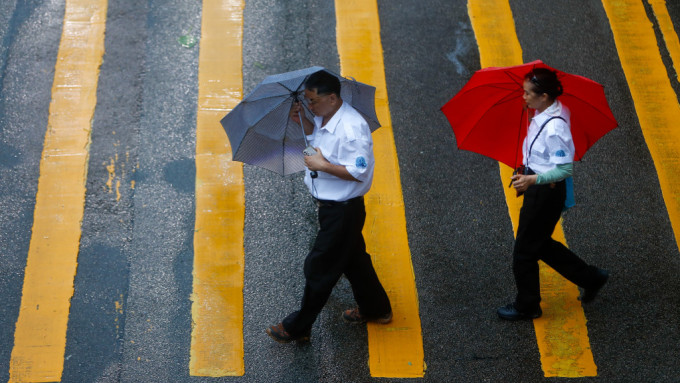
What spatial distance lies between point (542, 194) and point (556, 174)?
0.80 ft

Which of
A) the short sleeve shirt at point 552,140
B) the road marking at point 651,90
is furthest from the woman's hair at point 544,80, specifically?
the road marking at point 651,90

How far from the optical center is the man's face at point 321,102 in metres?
4.24

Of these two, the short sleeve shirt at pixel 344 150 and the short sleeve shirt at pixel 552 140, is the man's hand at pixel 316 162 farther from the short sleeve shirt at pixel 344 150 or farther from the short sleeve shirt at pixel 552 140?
the short sleeve shirt at pixel 552 140

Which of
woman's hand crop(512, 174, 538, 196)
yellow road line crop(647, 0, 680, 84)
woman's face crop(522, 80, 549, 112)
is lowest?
yellow road line crop(647, 0, 680, 84)

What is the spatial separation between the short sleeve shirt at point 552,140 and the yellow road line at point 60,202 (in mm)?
3637

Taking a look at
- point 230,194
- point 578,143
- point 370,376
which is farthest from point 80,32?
point 578,143

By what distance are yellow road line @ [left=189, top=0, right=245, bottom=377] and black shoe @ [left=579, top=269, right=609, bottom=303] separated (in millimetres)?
2655

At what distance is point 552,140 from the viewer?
4.40 meters

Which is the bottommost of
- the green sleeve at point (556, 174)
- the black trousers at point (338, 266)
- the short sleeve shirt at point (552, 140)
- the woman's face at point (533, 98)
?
the black trousers at point (338, 266)

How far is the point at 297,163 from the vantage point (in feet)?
15.7

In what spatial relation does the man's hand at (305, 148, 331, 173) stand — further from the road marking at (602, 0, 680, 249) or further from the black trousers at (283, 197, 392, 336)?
the road marking at (602, 0, 680, 249)

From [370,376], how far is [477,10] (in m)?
4.14

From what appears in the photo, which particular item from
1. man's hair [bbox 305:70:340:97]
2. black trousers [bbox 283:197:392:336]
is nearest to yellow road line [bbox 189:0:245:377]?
black trousers [bbox 283:197:392:336]

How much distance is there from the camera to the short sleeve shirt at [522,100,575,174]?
4.39m
